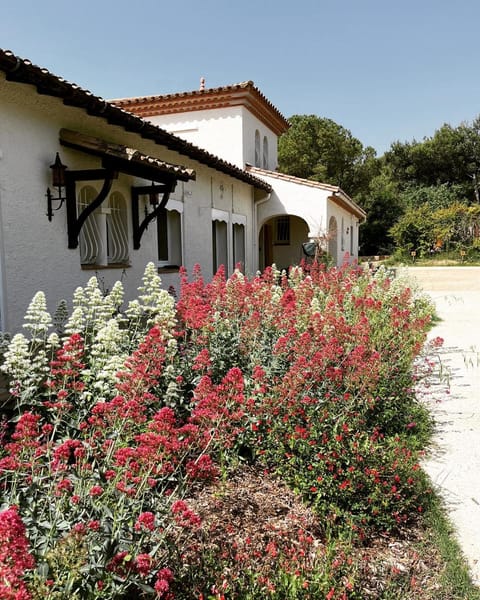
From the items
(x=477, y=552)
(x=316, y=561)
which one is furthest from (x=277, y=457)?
(x=477, y=552)

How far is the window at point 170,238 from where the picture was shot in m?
9.97

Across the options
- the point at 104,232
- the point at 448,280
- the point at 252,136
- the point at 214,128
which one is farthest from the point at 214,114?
the point at 448,280

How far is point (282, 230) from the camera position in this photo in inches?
818

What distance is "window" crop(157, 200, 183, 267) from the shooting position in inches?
392

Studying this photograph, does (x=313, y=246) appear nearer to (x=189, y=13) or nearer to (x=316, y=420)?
(x=189, y=13)

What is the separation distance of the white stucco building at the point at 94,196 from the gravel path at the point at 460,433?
179 inches

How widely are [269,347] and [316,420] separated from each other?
1.04 metres

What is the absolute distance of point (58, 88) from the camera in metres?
5.40

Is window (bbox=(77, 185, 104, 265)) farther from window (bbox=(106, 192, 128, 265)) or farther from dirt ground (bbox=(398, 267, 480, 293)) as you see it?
dirt ground (bbox=(398, 267, 480, 293))

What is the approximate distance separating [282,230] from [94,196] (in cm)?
1429

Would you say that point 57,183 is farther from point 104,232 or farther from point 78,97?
point 104,232

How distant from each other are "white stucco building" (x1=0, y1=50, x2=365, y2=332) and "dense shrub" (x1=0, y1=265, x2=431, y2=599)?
2.21 m

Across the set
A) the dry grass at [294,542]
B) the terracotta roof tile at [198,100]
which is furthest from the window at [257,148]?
the dry grass at [294,542]

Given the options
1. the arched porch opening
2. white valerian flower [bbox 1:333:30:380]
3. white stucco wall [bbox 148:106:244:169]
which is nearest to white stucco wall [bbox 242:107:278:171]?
white stucco wall [bbox 148:106:244:169]
